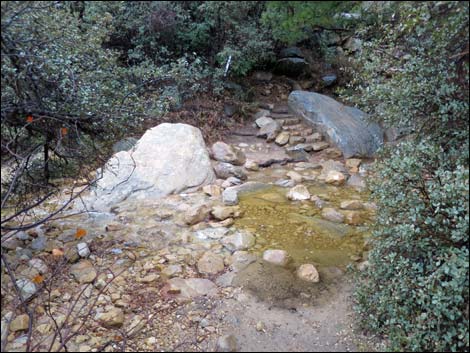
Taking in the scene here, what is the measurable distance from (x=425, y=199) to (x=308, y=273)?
3.75 ft

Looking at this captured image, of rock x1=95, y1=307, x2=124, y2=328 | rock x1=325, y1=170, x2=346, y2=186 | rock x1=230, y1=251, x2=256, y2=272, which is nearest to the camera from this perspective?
rock x1=95, y1=307, x2=124, y2=328

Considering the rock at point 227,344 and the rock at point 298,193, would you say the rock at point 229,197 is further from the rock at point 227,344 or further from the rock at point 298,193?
the rock at point 227,344

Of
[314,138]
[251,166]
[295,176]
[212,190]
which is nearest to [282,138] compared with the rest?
[314,138]

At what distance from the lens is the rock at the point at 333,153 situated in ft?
22.0

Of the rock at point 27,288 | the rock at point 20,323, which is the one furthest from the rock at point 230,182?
the rock at point 20,323

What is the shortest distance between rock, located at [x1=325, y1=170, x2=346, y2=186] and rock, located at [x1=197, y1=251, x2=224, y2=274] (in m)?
2.50

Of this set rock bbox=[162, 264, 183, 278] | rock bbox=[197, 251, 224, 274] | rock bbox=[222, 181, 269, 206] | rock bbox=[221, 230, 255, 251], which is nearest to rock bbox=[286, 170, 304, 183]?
rock bbox=[222, 181, 269, 206]

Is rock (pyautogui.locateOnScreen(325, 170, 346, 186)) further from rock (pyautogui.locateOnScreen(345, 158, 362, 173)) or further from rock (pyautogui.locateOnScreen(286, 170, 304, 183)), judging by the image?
rock (pyautogui.locateOnScreen(345, 158, 362, 173))

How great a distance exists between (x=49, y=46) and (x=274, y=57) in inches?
252

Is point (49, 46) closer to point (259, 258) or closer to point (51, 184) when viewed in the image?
point (51, 184)

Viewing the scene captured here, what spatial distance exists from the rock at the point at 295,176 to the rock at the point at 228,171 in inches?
25.1

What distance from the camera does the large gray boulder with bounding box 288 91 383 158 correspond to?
22.1 feet

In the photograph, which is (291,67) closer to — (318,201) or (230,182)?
(230,182)

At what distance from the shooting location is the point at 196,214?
4.30 metres
